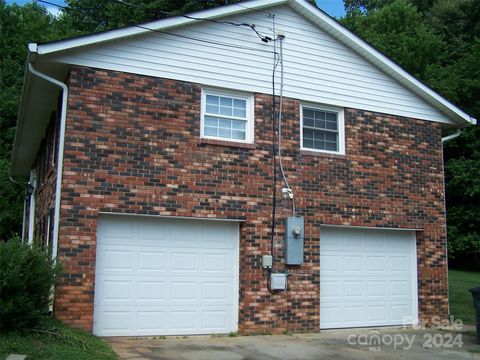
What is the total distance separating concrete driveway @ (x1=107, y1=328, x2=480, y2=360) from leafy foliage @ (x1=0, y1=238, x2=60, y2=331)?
149cm

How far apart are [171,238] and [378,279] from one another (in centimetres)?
507

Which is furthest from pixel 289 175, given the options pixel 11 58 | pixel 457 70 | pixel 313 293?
pixel 11 58

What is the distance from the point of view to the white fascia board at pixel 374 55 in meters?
12.6

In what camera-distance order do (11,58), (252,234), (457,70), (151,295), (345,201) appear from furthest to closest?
(11,58) → (457,70) → (345,201) → (252,234) → (151,295)

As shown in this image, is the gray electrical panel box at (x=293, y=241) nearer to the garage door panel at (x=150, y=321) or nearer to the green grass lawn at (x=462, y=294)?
the garage door panel at (x=150, y=321)

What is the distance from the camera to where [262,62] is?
479 inches

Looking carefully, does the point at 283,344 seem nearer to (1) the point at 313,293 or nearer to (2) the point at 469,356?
(1) the point at 313,293

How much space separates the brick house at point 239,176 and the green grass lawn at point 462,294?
1.70 m

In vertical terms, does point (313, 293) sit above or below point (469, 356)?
above

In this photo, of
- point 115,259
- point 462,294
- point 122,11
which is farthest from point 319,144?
point 122,11

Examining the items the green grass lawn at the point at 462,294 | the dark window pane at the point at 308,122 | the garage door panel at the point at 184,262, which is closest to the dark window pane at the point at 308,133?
the dark window pane at the point at 308,122

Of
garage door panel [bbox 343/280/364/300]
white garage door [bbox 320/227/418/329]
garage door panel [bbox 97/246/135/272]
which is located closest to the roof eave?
garage door panel [bbox 97/246/135/272]

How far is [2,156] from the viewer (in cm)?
2852

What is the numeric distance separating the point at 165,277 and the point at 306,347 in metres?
2.95
